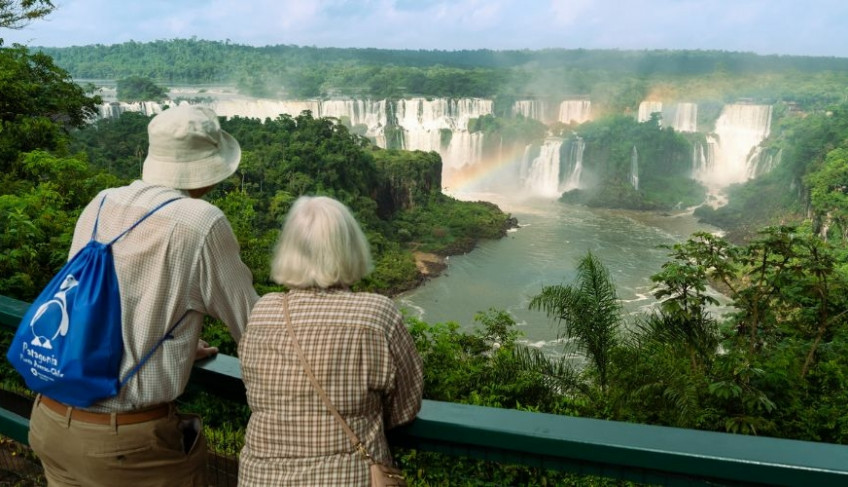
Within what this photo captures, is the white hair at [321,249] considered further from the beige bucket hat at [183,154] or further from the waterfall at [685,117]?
the waterfall at [685,117]

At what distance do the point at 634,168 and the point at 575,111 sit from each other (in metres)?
7.72

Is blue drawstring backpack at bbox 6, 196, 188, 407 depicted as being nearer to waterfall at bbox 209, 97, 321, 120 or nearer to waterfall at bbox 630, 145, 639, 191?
waterfall at bbox 630, 145, 639, 191

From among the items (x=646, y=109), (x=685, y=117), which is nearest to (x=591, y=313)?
(x=685, y=117)

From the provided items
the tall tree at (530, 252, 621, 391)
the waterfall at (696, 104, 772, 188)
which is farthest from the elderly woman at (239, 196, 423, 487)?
the waterfall at (696, 104, 772, 188)

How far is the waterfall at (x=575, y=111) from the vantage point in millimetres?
48250

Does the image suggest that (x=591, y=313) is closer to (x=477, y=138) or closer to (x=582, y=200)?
(x=582, y=200)

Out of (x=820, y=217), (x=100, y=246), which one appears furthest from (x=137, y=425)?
(x=820, y=217)

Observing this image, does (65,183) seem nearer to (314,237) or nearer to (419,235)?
(314,237)

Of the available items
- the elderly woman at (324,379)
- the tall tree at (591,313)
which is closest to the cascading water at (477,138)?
the tall tree at (591,313)

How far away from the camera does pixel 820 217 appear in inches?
1046

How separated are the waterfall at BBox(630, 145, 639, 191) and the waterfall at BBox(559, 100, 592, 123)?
6052 mm

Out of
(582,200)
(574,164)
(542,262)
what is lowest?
(542,262)

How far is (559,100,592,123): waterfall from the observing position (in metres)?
48.2

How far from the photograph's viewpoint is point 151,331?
1093mm
